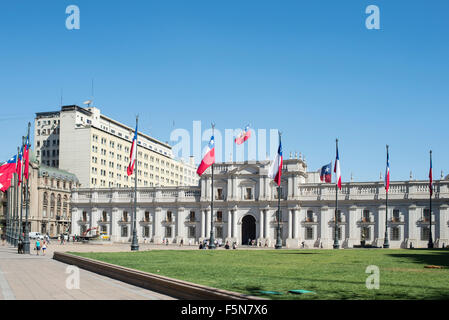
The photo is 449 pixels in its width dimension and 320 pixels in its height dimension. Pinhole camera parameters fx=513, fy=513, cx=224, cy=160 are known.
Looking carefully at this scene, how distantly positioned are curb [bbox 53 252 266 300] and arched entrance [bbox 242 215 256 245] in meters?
58.8

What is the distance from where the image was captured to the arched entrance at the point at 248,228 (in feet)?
276

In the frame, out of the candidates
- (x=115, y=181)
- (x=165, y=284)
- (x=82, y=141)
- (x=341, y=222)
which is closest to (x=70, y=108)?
(x=82, y=141)

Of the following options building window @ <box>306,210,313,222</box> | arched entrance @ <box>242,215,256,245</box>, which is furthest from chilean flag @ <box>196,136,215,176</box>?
arched entrance @ <box>242,215,256,245</box>

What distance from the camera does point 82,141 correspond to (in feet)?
384

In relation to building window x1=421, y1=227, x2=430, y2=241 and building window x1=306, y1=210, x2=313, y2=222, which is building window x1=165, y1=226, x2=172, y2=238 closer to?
building window x1=306, y1=210, x2=313, y2=222

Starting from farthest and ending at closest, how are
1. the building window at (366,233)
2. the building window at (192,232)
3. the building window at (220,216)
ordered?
the building window at (192,232)
the building window at (220,216)
the building window at (366,233)

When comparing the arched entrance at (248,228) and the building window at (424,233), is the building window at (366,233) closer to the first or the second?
the building window at (424,233)

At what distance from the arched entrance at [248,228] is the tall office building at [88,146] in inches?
1843

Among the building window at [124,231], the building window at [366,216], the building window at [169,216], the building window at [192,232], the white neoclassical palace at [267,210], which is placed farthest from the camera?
the building window at [124,231]

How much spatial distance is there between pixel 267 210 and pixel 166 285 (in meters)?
64.8

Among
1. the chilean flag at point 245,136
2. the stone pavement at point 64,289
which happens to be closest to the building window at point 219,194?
the chilean flag at point 245,136

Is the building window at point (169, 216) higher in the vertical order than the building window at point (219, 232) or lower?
higher

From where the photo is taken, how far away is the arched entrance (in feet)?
276
